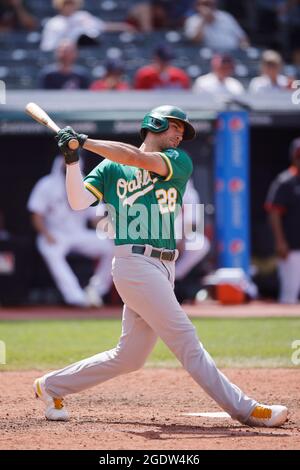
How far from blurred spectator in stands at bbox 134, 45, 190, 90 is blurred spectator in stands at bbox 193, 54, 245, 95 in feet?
0.75

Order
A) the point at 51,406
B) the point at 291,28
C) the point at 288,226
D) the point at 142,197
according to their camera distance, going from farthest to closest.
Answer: the point at 291,28 → the point at 288,226 → the point at 51,406 → the point at 142,197

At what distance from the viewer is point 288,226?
12.4m

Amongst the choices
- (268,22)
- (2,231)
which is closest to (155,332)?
(2,231)

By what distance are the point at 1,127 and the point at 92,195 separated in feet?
22.2

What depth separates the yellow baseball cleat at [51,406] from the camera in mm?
5449

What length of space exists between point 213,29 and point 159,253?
31.5 ft

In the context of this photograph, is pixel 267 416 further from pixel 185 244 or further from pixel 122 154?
pixel 185 244

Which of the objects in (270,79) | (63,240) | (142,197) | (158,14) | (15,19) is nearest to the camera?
(142,197)

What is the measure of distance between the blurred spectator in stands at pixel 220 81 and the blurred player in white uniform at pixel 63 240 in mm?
2002

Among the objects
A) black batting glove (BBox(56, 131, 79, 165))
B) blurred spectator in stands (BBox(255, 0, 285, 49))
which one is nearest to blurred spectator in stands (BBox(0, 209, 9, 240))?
blurred spectator in stands (BBox(255, 0, 285, 49))

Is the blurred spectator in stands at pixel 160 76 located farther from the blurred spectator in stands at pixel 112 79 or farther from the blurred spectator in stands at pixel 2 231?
the blurred spectator in stands at pixel 2 231

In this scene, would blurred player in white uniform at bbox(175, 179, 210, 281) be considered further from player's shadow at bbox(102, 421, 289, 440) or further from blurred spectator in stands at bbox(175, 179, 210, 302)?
player's shadow at bbox(102, 421, 289, 440)
